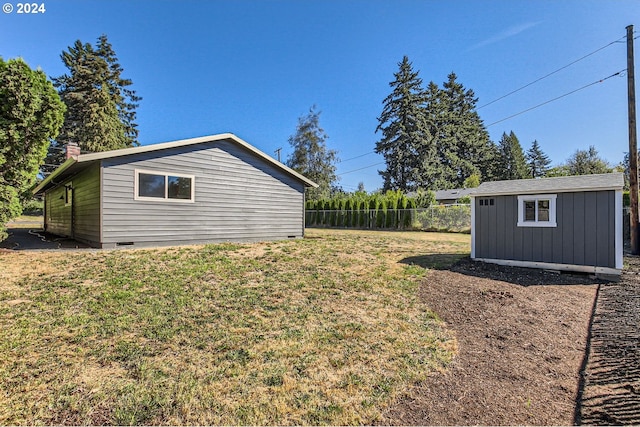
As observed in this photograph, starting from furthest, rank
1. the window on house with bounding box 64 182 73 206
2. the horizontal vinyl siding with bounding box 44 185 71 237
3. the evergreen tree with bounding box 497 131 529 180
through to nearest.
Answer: the evergreen tree with bounding box 497 131 529 180, the horizontal vinyl siding with bounding box 44 185 71 237, the window on house with bounding box 64 182 73 206

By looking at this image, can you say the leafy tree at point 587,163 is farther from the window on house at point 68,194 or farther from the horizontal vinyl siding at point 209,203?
the window on house at point 68,194

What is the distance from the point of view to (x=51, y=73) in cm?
3216

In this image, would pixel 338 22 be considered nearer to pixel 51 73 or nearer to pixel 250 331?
pixel 250 331

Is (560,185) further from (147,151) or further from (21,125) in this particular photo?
(21,125)

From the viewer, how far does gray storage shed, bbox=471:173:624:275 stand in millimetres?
6543

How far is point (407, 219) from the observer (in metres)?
22.1

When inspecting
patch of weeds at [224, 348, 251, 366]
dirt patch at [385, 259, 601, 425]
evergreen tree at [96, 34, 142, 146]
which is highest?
evergreen tree at [96, 34, 142, 146]

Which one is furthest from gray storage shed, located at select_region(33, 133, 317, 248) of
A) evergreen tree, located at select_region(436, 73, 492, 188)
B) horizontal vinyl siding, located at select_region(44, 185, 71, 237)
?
evergreen tree, located at select_region(436, 73, 492, 188)

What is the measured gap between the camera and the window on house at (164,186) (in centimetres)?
877

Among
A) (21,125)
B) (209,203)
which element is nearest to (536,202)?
(209,203)

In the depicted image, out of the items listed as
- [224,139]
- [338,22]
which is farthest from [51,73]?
[338,22]

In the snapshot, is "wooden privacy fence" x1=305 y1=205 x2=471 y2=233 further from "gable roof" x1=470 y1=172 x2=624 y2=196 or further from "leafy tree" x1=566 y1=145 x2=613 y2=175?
"leafy tree" x1=566 y1=145 x2=613 y2=175

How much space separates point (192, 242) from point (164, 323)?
254 inches

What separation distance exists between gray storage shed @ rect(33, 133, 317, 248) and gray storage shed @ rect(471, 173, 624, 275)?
6964 mm
